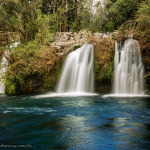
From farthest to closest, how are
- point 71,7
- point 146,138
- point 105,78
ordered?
point 71,7, point 105,78, point 146,138

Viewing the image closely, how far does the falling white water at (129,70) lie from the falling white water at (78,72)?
1.84m

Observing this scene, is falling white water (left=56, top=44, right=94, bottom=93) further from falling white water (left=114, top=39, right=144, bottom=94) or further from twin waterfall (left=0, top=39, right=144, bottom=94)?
falling white water (left=114, top=39, right=144, bottom=94)

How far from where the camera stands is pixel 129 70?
13898mm

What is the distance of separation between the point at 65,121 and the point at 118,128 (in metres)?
1.72

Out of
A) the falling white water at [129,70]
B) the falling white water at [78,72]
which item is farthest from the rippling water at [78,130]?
the falling white water at [78,72]

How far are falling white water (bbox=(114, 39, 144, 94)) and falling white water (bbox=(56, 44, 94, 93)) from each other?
1844 mm

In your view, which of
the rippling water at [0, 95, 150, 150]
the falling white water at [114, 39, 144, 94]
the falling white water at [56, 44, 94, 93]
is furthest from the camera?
the falling white water at [56, 44, 94, 93]

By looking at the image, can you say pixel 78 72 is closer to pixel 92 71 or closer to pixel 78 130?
pixel 92 71

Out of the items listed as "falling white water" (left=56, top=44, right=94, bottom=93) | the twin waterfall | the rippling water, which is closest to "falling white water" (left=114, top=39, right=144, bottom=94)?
the twin waterfall

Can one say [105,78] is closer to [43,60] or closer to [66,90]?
[66,90]

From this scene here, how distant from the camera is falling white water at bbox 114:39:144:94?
44.8 feet

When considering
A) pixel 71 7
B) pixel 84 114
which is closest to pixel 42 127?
pixel 84 114

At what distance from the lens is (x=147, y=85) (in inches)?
543

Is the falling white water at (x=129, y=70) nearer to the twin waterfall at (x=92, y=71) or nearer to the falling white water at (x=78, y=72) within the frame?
the twin waterfall at (x=92, y=71)
